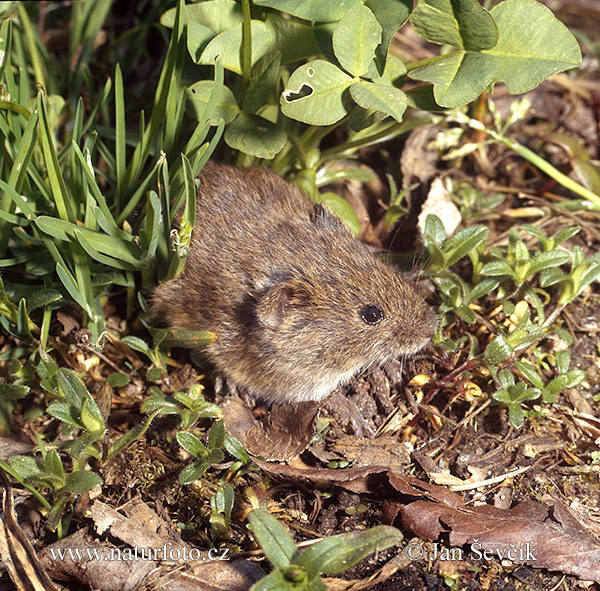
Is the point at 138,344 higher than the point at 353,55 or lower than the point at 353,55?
lower

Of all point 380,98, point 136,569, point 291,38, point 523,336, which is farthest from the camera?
point 291,38

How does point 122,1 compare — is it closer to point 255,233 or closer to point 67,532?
point 255,233

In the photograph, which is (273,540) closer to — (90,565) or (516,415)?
(90,565)

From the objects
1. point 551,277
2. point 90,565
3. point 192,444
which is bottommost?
point 90,565

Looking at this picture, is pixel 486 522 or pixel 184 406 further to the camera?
pixel 184 406

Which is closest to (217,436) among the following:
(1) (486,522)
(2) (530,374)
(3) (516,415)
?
(1) (486,522)

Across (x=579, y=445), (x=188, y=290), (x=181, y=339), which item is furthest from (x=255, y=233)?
(x=579, y=445)

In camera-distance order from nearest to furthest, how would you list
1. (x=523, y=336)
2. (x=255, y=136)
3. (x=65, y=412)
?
(x=65, y=412) < (x=523, y=336) < (x=255, y=136)
